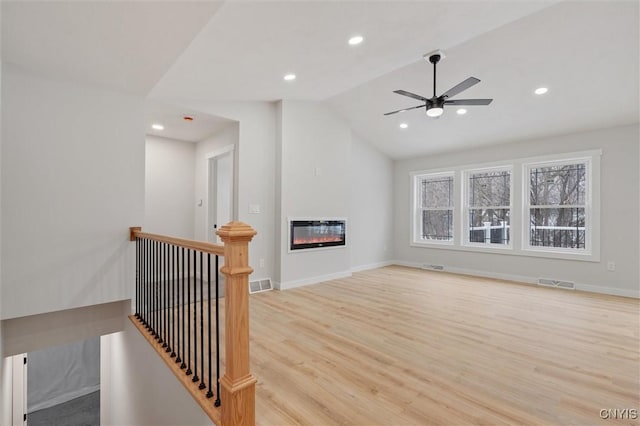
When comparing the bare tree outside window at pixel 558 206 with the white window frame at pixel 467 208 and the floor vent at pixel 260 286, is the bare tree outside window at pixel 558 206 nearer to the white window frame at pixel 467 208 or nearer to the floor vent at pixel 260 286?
the white window frame at pixel 467 208

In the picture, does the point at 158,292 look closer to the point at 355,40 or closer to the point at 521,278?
the point at 355,40

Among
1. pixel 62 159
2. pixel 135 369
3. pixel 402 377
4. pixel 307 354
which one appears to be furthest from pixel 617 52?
pixel 135 369

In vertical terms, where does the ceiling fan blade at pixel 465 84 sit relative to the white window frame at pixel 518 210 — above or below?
above

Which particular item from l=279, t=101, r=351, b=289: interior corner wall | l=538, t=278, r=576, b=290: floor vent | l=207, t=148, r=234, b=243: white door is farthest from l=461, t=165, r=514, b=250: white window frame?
l=207, t=148, r=234, b=243: white door

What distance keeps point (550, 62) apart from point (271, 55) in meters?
3.17

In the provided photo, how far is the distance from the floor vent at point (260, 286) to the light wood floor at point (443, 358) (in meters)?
0.24

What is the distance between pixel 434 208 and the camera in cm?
645

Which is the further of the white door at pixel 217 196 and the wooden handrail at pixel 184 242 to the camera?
the white door at pixel 217 196

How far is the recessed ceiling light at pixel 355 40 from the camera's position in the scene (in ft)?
9.80

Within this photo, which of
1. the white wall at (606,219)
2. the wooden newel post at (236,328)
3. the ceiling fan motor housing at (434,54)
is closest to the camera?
the wooden newel post at (236,328)

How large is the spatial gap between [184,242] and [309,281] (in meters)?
3.04

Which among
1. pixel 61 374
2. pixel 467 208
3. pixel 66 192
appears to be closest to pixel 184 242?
pixel 66 192

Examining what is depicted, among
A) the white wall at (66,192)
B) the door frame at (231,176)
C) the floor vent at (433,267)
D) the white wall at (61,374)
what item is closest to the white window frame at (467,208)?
the floor vent at (433,267)

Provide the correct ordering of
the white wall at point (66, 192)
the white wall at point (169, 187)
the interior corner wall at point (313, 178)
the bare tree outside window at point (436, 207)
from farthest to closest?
the bare tree outside window at point (436, 207) < the white wall at point (169, 187) < the interior corner wall at point (313, 178) < the white wall at point (66, 192)
